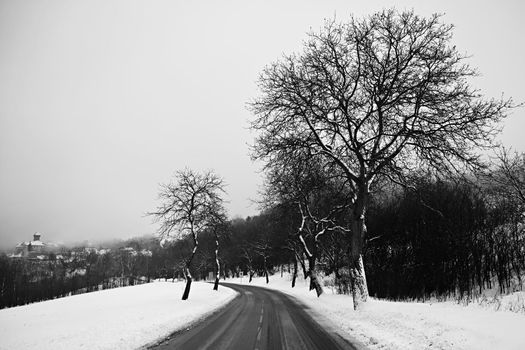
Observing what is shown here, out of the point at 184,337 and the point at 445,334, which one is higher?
the point at 445,334

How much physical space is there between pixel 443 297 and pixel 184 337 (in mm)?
18206

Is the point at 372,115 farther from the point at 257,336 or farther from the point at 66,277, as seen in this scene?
the point at 66,277

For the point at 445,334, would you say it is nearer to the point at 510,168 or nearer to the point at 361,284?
the point at 361,284

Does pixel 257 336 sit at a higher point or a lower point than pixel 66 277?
higher

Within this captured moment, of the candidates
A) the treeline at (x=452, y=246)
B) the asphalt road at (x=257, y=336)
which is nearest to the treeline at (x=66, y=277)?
the asphalt road at (x=257, y=336)

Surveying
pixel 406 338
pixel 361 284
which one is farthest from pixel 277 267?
pixel 406 338

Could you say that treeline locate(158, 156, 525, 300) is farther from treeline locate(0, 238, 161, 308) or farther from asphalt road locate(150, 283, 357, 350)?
treeline locate(0, 238, 161, 308)

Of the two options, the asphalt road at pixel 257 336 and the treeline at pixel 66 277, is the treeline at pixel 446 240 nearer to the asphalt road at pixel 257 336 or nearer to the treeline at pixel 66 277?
the asphalt road at pixel 257 336

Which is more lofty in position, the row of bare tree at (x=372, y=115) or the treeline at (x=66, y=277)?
the row of bare tree at (x=372, y=115)

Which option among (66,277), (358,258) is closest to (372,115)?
(358,258)

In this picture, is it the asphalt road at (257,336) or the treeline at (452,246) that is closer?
the asphalt road at (257,336)

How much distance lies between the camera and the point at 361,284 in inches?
641

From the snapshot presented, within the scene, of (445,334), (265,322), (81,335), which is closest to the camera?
(445,334)

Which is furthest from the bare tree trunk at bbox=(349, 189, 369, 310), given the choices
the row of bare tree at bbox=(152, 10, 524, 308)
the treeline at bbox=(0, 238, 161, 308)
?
the treeline at bbox=(0, 238, 161, 308)
